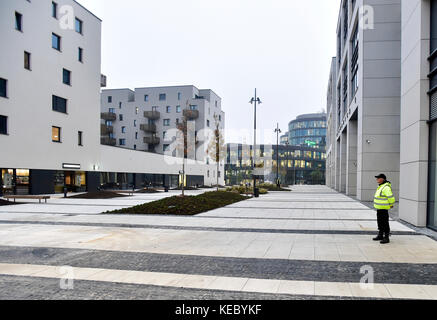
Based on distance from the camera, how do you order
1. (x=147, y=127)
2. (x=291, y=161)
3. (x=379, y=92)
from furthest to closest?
(x=291, y=161)
(x=147, y=127)
(x=379, y=92)

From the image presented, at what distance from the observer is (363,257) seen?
7727 millimetres

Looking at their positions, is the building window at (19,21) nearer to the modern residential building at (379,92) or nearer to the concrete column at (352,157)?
the modern residential building at (379,92)

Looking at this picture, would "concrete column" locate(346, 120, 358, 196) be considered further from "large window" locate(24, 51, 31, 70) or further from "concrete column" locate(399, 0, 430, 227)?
"large window" locate(24, 51, 31, 70)

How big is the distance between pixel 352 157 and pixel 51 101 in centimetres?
2875

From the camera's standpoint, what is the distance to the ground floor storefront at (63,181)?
28.1 meters

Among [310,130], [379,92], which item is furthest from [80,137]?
[310,130]

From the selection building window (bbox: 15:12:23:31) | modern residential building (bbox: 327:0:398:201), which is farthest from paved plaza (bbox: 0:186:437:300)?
building window (bbox: 15:12:23:31)

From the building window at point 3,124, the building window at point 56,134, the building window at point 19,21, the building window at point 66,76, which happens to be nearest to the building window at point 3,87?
the building window at point 3,124

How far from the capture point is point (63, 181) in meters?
33.8

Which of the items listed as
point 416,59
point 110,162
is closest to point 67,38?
point 110,162

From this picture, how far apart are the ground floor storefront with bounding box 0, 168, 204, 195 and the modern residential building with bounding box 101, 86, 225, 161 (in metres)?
18.1

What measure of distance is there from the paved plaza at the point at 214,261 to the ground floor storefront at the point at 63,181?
15.6 metres

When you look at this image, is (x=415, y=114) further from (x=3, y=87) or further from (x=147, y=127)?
(x=147, y=127)
